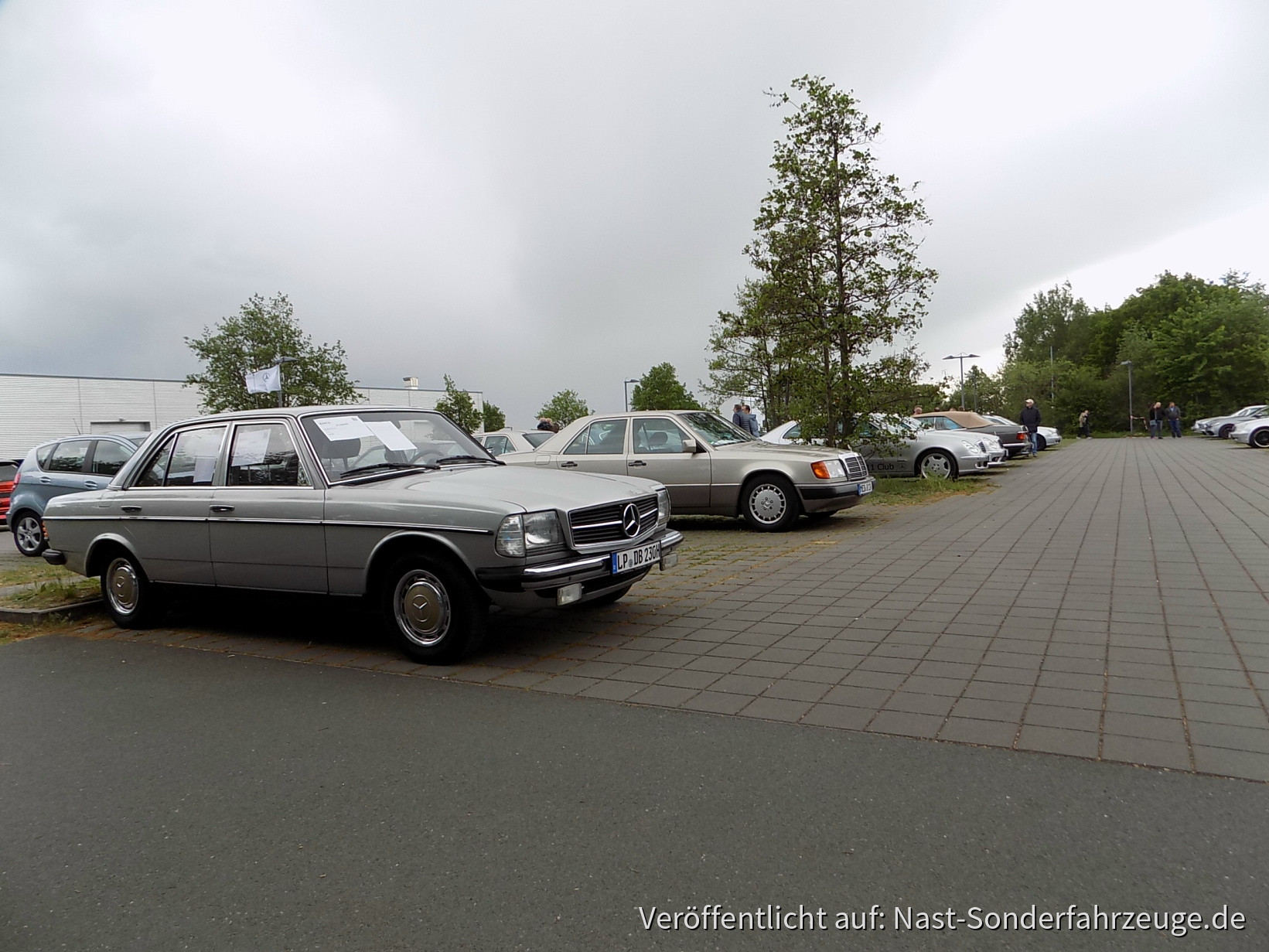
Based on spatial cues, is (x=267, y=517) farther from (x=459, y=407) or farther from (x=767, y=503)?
(x=459, y=407)

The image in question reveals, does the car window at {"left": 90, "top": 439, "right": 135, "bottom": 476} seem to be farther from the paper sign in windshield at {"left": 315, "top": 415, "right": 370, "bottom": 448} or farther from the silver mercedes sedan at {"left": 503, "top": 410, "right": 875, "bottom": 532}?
the paper sign in windshield at {"left": 315, "top": 415, "right": 370, "bottom": 448}

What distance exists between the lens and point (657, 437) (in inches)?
479

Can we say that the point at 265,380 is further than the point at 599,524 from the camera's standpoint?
Yes

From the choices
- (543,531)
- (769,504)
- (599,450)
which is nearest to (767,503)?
(769,504)

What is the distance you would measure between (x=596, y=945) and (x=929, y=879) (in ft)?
3.47

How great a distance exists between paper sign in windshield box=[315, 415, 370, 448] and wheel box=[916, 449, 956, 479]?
14.3 m

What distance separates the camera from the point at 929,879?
2824mm

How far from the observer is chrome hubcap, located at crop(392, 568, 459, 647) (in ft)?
18.3

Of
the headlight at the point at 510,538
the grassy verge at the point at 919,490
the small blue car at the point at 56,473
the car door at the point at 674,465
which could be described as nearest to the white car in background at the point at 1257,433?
the grassy verge at the point at 919,490

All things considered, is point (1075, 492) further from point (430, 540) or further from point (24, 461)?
point (24, 461)

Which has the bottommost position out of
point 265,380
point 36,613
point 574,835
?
point 574,835

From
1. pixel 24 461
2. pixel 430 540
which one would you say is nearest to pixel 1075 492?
pixel 430 540

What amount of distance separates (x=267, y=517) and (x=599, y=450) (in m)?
6.42

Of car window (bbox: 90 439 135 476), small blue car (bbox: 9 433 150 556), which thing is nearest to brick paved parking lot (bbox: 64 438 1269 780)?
car window (bbox: 90 439 135 476)
